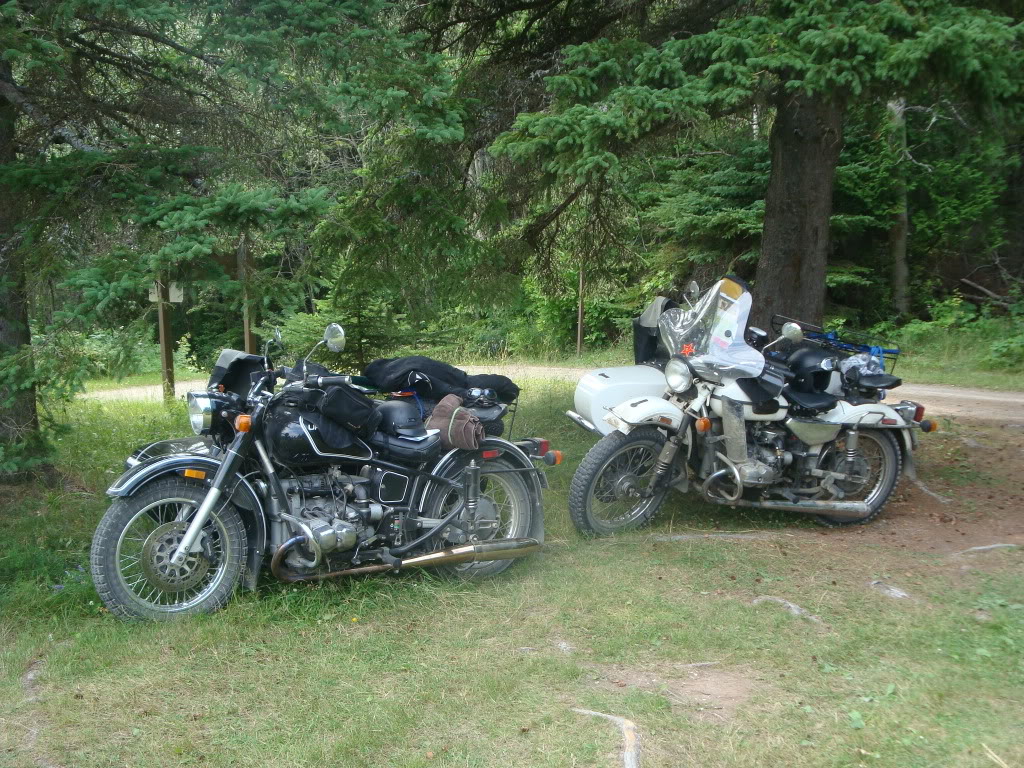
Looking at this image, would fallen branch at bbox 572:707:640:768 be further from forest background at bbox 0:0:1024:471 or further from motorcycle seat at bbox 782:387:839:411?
motorcycle seat at bbox 782:387:839:411

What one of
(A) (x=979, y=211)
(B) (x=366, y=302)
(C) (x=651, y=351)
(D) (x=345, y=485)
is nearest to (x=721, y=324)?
(C) (x=651, y=351)

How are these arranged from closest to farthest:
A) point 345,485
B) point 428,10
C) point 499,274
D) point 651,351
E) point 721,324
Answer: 1. point 345,485
2. point 721,324
3. point 651,351
4. point 428,10
5. point 499,274

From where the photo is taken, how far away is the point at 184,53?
6902mm

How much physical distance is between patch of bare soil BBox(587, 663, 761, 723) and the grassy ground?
1cm

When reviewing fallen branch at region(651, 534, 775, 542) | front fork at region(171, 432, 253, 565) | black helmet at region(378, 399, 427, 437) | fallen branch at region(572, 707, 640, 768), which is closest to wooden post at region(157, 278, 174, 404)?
black helmet at region(378, 399, 427, 437)

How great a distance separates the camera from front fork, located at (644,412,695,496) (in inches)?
260

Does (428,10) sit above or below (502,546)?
above

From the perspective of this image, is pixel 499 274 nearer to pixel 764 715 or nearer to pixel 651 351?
pixel 651 351

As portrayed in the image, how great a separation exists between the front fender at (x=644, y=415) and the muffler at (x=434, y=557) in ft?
4.07

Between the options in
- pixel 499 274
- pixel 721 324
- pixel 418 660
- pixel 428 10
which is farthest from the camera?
pixel 499 274

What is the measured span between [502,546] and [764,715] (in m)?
2.03

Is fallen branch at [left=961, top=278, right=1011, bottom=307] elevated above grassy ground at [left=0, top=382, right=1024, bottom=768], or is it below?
above

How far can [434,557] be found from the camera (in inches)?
214

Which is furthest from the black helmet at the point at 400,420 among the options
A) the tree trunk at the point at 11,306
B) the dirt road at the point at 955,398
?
the dirt road at the point at 955,398
